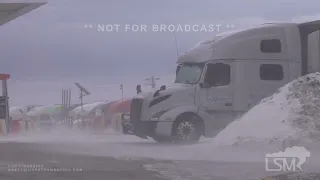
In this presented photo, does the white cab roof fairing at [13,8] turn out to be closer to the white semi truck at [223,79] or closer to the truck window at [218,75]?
the white semi truck at [223,79]

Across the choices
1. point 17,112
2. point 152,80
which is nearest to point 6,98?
point 17,112

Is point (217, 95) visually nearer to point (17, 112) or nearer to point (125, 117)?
point (125, 117)

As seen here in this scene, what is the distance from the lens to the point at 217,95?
10.9 metres

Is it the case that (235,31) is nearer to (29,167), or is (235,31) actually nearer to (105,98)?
(105,98)

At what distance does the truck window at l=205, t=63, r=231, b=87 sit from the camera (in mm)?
11008

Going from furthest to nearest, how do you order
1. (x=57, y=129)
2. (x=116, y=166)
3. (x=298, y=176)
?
(x=57, y=129)
(x=116, y=166)
(x=298, y=176)

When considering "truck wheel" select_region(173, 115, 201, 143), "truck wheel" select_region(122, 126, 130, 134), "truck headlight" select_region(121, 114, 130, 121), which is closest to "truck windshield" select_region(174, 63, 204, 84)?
"truck wheel" select_region(173, 115, 201, 143)

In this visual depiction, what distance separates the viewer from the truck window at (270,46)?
10945mm

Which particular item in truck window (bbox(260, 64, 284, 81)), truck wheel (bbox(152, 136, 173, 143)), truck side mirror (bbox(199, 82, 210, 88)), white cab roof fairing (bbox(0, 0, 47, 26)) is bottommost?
truck wheel (bbox(152, 136, 173, 143))

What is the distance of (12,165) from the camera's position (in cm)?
922

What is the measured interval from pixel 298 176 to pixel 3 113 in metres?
4.86

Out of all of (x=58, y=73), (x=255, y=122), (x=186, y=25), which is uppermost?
(x=186, y=25)

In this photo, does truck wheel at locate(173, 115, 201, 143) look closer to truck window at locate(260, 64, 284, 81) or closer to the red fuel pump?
truck window at locate(260, 64, 284, 81)

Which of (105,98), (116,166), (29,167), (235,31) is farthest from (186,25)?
(29,167)
